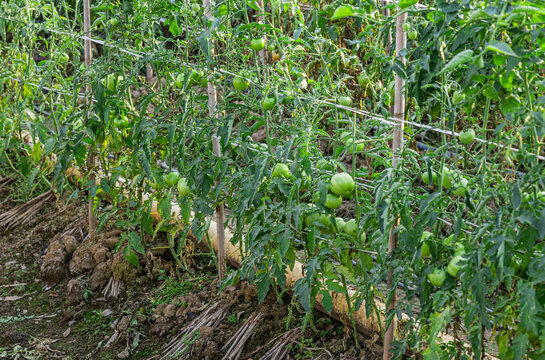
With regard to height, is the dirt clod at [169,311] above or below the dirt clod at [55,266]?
above

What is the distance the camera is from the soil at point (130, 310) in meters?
2.26

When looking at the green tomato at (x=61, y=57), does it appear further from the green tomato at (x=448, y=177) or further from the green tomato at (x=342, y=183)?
the green tomato at (x=448, y=177)

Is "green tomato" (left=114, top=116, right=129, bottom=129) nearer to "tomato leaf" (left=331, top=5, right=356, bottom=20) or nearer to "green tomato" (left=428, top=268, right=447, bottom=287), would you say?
"tomato leaf" (left=331, top=5, right=356, bottom=20)

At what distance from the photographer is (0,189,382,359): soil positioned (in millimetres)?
2264

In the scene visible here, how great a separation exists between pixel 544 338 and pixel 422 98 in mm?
617

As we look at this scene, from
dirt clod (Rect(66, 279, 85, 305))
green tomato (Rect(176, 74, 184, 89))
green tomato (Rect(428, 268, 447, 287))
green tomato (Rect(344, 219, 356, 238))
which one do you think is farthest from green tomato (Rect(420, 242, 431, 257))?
dirt clod (Rect(66, 279, 85, 305))

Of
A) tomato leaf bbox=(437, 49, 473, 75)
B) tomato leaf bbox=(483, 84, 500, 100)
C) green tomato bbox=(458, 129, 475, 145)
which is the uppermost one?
tomato leaf bbox=(437, 49, 473, 75)

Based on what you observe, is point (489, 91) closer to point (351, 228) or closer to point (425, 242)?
point (425, 242)

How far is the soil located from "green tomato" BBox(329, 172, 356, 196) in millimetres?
601

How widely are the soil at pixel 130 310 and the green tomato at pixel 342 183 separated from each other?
0.60 meters

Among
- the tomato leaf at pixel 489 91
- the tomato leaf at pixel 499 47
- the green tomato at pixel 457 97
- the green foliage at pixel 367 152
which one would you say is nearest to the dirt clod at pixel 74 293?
the green foliage at pixel 367 152

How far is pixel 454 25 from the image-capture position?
5.13 ft

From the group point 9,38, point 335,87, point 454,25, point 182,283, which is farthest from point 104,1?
point 9,38

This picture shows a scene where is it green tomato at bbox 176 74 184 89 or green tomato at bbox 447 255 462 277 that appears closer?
green tomato at bbox 447 255 462 277
